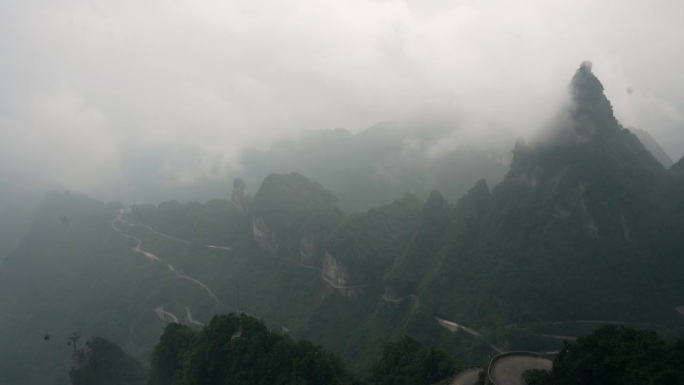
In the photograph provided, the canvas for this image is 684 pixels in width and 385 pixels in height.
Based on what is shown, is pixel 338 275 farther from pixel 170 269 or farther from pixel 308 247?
pixel 170 269

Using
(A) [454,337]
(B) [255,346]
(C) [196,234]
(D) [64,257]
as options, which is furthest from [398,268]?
(D) [64,257]

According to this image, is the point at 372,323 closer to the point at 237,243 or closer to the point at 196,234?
the point at 237,243

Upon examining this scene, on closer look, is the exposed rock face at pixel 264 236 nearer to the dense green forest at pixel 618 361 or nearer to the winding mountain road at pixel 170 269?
the winding mountain road at pixel 170 269

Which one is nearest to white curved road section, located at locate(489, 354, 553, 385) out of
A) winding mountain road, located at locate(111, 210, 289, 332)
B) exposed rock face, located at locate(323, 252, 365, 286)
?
exposed rock face, located at locate(323, 252, 365, 286)

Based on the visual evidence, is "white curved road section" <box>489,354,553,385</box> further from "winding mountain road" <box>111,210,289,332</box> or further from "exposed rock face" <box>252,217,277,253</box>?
"exposed rock face" <box>252,217,277,253</box>

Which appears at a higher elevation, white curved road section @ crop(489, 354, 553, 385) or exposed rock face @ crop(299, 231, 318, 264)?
exposed rock face @ crop(299, 231, 318, 264)

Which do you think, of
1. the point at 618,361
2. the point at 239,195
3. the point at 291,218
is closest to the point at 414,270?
the point at 291,218

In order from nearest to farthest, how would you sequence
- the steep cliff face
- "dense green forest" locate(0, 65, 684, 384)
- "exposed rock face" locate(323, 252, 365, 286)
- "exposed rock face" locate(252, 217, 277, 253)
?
"dense green forest" locate(0, 65, 684, 384) < "exposed rock face" locate(323, 252, 365, 286) < the steep cliff face < "exposed rock face" locate(252, 217, 277, 253)

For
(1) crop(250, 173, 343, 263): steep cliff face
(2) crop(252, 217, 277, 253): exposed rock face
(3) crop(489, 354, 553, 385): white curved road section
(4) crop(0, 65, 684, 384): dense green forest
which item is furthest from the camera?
(2) crop(252, 217, 277, 253): exposed rock face
